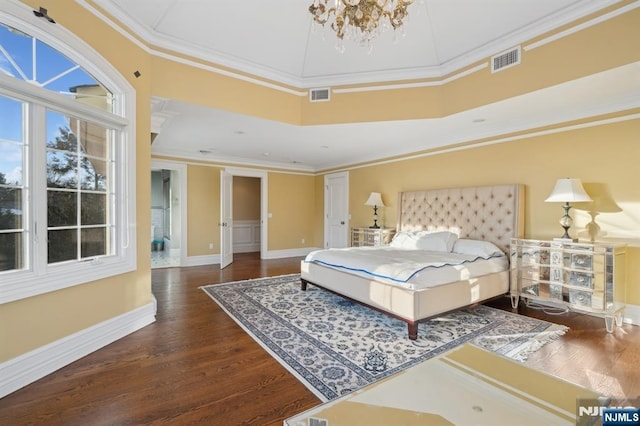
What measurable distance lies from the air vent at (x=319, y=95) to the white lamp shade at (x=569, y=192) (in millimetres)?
3029

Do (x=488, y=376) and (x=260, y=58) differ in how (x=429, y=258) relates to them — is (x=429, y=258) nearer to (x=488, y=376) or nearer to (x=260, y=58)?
(x=488, y=376)

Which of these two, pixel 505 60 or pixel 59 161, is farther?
pixel 505 60

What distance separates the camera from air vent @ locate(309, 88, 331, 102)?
415cm

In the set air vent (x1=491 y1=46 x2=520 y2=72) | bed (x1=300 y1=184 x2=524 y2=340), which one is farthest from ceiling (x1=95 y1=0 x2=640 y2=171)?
bed (x1=300 y1=184 x2=524 y2=340)

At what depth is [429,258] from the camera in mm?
3533

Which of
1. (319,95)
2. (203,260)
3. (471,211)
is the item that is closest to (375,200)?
(471,211)

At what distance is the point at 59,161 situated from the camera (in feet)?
7.66

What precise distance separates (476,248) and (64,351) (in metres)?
4.47

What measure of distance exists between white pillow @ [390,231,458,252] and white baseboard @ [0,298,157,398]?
3.65 meters

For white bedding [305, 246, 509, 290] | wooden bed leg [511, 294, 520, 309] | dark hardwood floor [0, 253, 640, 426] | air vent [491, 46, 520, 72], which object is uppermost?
air vent [491, 46, 520, 72]

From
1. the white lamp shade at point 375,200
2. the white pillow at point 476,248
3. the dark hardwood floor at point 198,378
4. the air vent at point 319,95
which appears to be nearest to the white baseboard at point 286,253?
the white lamp shade at point 375,200
